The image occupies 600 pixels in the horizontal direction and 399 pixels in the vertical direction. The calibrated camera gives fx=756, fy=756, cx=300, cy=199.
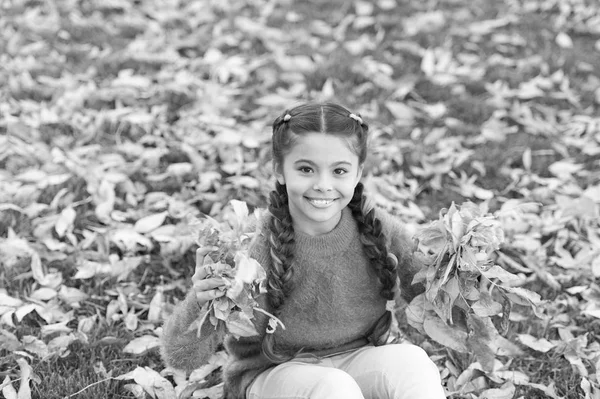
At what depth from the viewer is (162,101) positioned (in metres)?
4.15

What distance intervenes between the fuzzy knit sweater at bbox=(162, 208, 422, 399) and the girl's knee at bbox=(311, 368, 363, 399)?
7.3 inches

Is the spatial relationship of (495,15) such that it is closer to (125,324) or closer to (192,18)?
(192,18)

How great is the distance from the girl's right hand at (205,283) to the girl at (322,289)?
105 mm

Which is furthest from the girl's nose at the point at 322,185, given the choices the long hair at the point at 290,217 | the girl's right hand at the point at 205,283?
the girl's right hand at the point at 205,283

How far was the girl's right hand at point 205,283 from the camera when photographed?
75.6 inches

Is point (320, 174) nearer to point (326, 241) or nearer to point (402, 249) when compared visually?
point (326, 241)

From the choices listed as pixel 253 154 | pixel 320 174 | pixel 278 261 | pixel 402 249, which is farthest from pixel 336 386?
pixel 253 154

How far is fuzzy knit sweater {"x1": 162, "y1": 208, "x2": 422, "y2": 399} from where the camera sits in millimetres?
2221

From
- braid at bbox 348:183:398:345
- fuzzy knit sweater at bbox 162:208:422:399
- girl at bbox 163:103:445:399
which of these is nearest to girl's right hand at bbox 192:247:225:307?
girl at bbox 163:103:445:399

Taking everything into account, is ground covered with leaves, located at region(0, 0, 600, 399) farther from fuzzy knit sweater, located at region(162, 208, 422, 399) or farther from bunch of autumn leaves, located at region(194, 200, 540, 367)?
fuzzy knit sweater, located at region(162, 208, 422, 399)

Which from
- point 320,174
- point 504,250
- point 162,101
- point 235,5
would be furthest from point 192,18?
point 320,174

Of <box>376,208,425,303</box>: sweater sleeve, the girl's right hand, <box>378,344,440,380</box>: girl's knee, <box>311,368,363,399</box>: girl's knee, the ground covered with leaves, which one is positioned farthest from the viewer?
the ground covered with leaves

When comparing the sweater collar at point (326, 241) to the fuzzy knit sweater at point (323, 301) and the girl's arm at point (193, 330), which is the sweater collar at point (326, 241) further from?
the girl's arm at point (193, 330)

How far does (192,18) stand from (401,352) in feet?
11.4
